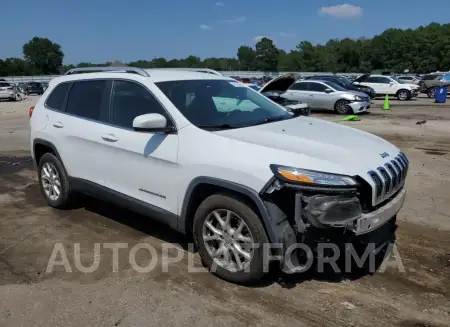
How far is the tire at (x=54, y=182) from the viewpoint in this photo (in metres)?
5.30

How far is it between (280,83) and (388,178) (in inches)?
331

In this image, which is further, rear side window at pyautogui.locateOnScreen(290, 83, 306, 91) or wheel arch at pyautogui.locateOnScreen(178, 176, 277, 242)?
rear side window at pyautogui.locateOnScreen(290, 83, 306, 91)

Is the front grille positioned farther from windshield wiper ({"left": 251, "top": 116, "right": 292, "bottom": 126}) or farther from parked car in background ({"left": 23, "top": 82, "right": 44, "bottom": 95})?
parked car in background ({"left": 23, "top": 82, "right": 44, "bottom": 95})

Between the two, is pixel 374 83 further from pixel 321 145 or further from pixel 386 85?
pixel 321 145

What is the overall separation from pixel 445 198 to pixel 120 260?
15.1 feet

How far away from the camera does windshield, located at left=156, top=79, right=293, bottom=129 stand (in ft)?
13.1

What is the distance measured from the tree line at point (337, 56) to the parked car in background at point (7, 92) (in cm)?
6723

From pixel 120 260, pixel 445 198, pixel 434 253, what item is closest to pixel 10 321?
pixel 120 260

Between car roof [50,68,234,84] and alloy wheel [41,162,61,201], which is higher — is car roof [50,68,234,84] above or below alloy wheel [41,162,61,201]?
above

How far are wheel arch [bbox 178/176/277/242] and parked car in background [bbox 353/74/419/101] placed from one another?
27.6m

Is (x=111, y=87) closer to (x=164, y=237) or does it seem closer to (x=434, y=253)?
(x=164, y=237)

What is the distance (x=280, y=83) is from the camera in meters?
11.6

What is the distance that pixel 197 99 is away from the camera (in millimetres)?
4234

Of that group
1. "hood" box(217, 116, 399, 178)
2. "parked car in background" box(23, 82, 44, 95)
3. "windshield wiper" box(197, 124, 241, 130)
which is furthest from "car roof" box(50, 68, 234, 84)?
"parked car in background" box(23, 82, 44, 95)
